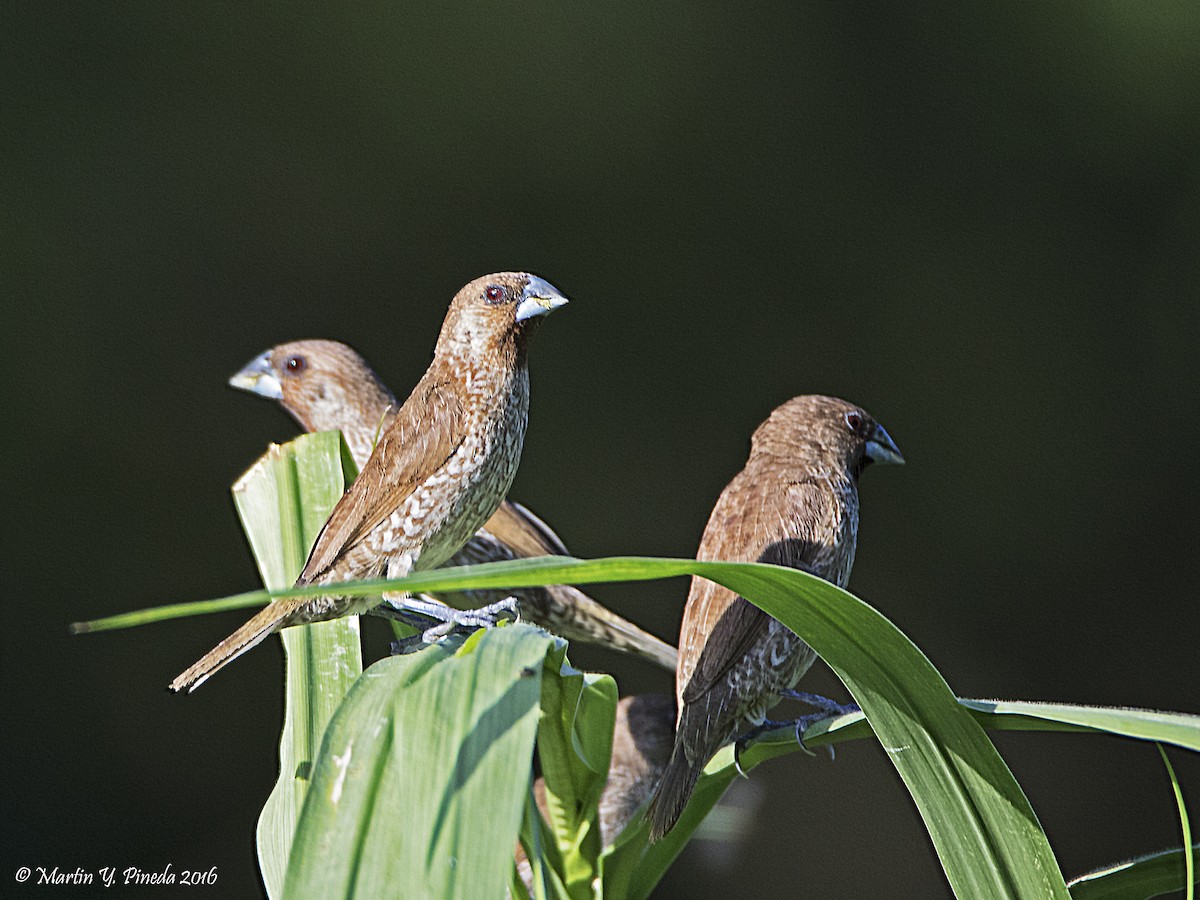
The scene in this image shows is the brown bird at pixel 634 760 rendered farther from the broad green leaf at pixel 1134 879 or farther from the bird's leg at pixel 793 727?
the broad green leaf at pixel 1134 879

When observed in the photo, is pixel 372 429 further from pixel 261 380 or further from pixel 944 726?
pixel 944 726

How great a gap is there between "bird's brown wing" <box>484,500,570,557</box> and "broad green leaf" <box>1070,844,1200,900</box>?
1237 millimetres

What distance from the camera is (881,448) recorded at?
2.06 metres

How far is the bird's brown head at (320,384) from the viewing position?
7.80 ft

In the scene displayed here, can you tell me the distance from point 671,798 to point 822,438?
0.81 m

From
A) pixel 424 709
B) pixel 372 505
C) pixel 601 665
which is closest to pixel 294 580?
pixel 372 505

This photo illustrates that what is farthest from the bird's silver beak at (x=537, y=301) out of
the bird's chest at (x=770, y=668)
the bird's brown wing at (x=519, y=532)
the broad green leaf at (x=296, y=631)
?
the bird's brown wing at (x=519, y=532)

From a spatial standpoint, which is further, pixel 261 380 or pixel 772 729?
pixel 261 380

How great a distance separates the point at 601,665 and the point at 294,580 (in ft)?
6.68

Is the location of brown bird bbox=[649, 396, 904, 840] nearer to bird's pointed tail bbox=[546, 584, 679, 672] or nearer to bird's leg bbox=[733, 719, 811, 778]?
bird's leg bbox=[733, 719, 811, 778]

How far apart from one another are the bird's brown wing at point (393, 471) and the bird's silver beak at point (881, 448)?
771mm

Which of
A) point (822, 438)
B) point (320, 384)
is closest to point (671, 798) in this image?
point (822, 438)

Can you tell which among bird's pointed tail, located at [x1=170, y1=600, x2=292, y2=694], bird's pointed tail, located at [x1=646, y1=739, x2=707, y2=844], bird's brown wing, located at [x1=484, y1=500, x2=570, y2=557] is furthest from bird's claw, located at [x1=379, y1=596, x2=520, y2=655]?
bird's brown wing, located at [x1=484, y1=500, x2=570, y2=557]

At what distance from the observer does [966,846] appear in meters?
0.95
